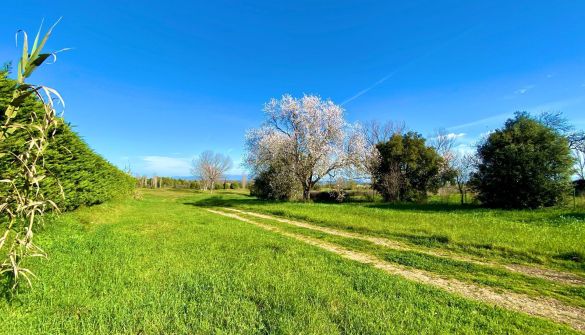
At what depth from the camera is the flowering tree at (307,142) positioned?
1045 inches

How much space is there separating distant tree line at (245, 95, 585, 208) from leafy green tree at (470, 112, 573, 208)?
0.05 m

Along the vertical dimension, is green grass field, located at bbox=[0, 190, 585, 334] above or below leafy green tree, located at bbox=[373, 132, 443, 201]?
below

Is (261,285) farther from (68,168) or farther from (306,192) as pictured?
(306,192)

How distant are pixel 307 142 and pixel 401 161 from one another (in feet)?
34.2

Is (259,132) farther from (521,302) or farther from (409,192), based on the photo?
(521,302)

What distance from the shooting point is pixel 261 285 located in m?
5.01

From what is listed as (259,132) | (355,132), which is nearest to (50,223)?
(259,132)

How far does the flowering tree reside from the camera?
26.5 m

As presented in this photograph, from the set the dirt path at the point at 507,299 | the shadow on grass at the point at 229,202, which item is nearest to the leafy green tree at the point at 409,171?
the shadow on grass at the point at 229,202

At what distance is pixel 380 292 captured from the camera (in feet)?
16.5

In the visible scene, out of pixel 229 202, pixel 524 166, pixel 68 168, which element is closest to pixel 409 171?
pixel 524 166

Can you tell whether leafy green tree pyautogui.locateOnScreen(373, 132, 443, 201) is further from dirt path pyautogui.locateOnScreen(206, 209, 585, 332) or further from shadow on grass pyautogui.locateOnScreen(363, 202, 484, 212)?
dirt path pyautogui.locateOnScreen(206, 209, 585, 332)

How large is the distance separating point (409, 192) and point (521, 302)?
25217 mm

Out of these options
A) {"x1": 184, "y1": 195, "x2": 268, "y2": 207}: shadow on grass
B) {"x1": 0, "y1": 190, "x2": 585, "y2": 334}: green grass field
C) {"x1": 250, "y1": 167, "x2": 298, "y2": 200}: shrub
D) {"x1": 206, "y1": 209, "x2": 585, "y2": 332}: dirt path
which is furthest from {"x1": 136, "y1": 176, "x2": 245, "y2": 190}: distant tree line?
{"x1": 206, "y1": 209, "x2": 585, "y2": 332}: dirt path
